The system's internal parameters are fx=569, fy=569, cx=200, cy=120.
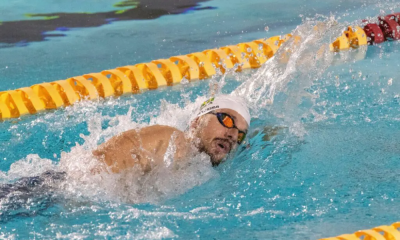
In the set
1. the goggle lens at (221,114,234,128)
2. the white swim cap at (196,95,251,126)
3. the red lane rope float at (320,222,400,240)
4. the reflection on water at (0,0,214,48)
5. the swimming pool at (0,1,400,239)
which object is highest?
the reflection on water at (0,0,214,48)

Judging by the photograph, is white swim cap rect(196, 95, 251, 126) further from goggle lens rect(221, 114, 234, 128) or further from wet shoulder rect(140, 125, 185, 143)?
wet shoulder rect(140, 125, 185, 143)

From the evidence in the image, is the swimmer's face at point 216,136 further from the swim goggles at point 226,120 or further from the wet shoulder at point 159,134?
the wet shoulder at point 159,134

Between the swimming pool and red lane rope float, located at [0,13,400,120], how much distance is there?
125mm

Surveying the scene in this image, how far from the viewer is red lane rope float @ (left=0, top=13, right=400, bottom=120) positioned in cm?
450

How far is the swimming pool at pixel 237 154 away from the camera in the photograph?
277cm

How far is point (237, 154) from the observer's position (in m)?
3.53

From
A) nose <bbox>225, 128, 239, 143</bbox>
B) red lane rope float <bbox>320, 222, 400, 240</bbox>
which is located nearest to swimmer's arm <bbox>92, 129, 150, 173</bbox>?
nose <bbox>225, 128, 239, 143</bbox>

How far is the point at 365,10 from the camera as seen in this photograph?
7.00 m

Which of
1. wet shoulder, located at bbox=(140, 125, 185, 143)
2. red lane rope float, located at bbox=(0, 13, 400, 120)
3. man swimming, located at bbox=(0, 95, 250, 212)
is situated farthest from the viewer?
red lane rope float, located at bbox=(0, 13, 400, 120)

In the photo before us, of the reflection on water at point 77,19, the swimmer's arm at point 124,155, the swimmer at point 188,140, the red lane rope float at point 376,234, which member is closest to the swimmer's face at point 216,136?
the swimmer at point 188,140

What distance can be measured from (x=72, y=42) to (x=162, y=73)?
180cm

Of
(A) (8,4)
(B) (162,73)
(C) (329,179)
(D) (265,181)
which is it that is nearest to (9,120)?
(B) (162,73)

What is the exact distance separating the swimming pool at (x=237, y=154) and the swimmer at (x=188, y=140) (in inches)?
4.0

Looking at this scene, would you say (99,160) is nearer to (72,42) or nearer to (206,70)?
(206,70)
